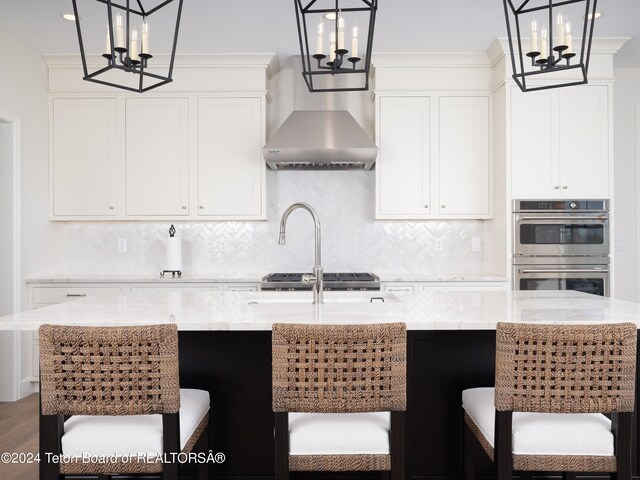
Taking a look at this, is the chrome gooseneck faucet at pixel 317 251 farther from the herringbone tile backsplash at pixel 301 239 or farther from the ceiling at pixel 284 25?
the herringbone tile backsplash at pixel 301 239

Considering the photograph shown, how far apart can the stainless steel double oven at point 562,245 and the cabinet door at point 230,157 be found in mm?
2168

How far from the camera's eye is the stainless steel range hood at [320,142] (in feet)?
12.8

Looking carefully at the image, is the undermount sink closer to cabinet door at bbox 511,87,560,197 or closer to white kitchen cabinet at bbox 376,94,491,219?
white kitchen cabinet at bbox 376,94,491,219

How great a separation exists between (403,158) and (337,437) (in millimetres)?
3057

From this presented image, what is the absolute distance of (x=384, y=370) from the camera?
1.47 m

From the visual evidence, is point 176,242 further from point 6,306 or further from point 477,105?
point 477,105

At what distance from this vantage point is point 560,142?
3.91 meters

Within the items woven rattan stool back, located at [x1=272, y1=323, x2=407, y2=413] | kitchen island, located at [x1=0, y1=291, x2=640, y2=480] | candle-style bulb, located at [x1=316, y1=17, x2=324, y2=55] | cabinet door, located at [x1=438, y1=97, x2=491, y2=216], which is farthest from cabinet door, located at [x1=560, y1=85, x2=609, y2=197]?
woven rattan stool back, located at [x1=272, y1=323, x2=407, y2=413]

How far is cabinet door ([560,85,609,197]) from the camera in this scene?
3898 millimetres

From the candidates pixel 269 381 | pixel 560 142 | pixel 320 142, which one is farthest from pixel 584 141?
pixel 269 381

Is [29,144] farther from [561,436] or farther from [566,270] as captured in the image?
[566,270]

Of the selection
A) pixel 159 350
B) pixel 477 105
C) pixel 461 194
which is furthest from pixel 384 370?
pixel 477 105

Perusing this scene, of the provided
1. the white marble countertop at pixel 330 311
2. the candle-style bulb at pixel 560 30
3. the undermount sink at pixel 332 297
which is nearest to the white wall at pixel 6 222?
the white marble countertop at pixel 330 311

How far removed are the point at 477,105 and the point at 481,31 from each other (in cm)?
66
